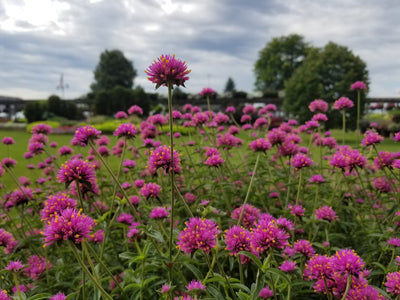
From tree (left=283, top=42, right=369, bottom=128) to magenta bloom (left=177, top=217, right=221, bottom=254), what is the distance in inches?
593

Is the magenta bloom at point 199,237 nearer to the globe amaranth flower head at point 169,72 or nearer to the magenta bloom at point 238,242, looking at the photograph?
the magenta bloom at point 238,242

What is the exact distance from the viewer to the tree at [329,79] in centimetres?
1537

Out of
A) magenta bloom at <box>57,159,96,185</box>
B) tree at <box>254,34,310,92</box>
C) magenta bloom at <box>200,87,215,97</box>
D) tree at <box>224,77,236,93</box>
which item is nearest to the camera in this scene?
magenta bloom at <box>57,159,96,185</box>

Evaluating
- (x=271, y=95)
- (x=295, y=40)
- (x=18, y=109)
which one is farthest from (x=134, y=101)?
(x=295, y=40)

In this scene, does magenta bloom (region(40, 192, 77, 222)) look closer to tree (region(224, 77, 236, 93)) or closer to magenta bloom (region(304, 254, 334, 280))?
magenta bloom (region(304, 254, 334, 280))

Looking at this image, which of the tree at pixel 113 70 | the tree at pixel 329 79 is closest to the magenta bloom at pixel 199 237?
the tree at pixel 329 79

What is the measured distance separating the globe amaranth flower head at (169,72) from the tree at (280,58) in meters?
40.2

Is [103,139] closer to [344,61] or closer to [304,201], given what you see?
[304,201]

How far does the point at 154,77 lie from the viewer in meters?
1.49

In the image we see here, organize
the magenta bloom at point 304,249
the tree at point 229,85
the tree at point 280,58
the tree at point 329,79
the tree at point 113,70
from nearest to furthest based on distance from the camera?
the magenta bloom at point 304,249
the tree at point 329,79
the tree at point 280,58
the tree at point 113,70
the tree at point 229,85

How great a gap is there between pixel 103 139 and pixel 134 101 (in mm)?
26019

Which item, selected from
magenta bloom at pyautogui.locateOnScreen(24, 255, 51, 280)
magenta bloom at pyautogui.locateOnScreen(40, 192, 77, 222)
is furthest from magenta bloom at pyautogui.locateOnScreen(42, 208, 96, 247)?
magenta bloom at pyautogui.locateOnScreen(24, 255, 51, 280)

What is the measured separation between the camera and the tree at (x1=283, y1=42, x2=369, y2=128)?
50.4ft

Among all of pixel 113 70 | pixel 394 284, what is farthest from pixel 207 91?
pixel 113 70
